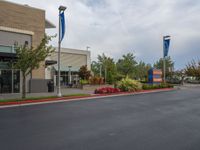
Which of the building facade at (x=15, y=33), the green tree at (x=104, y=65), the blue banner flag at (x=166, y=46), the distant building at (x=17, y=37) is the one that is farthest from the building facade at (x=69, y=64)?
the blue banner flag at (x=166, y=46)

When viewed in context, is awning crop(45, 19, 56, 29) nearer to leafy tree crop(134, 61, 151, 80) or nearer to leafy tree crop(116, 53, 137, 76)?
leafy tree crop(116, 53, 137, 76)

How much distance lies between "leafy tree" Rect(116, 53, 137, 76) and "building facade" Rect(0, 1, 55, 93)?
31619mm

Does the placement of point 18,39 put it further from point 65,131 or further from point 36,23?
point 65,131

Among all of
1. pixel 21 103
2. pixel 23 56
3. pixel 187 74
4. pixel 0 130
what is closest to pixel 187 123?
pixel 0 130

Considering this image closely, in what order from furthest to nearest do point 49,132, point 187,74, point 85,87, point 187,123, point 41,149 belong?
point 187,74 → point 85,87 → point 187,123 → point 49,132 → point 41,149

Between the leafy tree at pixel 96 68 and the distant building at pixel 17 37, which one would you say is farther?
the leafy tree at pixel 96 68

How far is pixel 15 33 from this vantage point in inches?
826

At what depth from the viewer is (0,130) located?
7203 mm

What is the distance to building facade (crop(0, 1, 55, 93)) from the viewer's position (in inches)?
789

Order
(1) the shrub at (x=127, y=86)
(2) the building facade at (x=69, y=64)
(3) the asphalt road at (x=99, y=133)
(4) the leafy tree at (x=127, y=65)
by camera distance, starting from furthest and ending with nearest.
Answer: (4) the leafy tree at (x=127, y=65) < (2) the building facade at (x=69, y=64) < (1) the shrub at (x=127, y=86) < (3) the asphalt road at (x=99, y=133)

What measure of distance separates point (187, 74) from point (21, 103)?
178 ft

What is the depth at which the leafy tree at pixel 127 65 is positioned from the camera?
51472mm

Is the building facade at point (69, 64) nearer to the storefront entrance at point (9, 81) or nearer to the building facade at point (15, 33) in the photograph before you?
the building facade at point (15, 33)

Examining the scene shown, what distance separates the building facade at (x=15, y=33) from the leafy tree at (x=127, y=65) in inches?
1245
